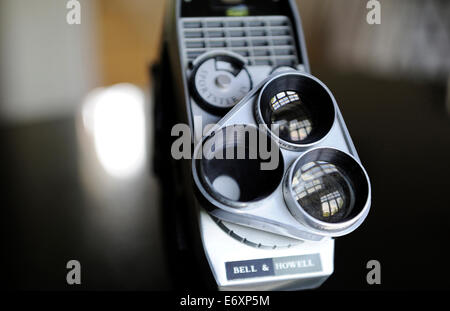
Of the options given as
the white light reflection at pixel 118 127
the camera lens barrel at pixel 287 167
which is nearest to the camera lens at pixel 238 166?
the camera lens barrel at pixel 287 167

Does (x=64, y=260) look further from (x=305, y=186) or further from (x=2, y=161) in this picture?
(x=305, y=186)

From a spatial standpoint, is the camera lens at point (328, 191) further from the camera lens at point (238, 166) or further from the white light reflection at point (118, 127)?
the white light reflection at point (118, 127)

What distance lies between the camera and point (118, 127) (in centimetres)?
80

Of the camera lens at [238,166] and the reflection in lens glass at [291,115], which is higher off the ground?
the reflection in lens glass at [291,115]

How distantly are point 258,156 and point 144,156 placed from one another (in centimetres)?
40

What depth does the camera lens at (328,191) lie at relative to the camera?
0.34m

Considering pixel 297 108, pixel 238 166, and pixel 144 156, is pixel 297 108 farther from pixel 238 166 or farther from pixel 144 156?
pixel 144 156

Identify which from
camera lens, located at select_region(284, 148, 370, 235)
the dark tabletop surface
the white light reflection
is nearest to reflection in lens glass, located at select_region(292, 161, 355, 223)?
camera lens, located at select_region(284, 148, 370, 235)

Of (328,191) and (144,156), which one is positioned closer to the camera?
(328,191)

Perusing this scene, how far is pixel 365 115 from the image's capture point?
0.72 m

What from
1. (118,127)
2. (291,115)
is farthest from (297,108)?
(118,127)

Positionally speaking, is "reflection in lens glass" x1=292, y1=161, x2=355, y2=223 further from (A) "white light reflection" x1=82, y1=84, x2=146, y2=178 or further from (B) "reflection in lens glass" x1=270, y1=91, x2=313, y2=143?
(A) "white light reflection" x1=82, y1=84, x2=146, y2=178

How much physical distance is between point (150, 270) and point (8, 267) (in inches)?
7.3

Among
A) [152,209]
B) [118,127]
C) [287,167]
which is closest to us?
[287,167]
